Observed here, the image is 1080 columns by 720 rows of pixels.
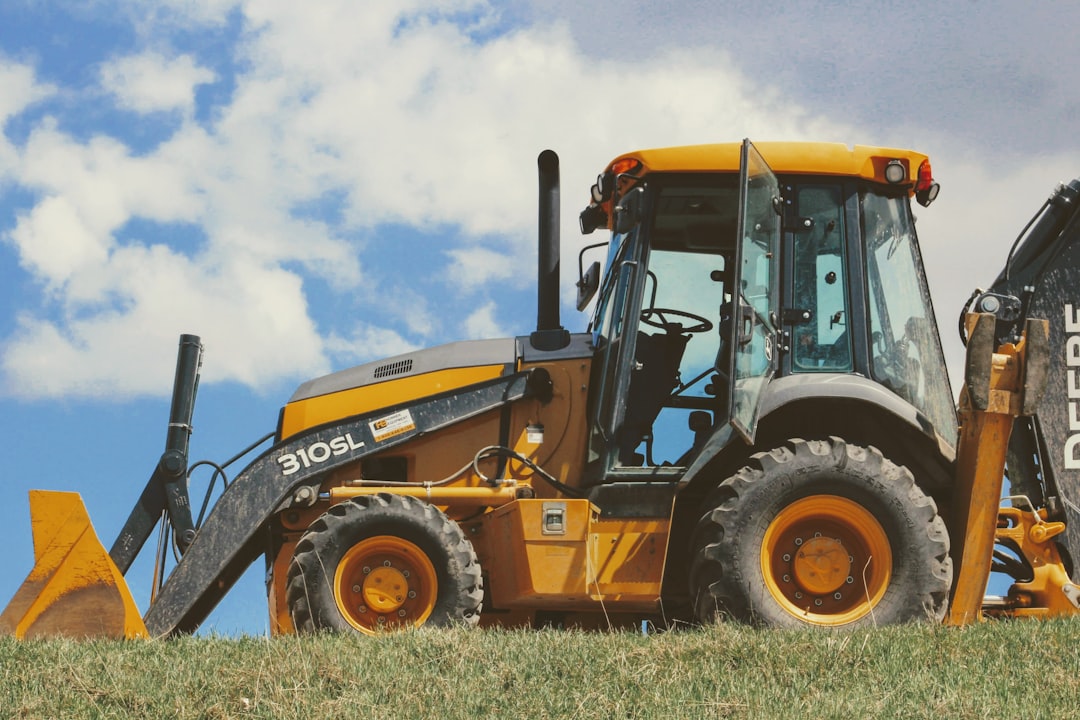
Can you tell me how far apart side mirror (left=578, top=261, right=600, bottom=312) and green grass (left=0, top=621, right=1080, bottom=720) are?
2578 millimetres

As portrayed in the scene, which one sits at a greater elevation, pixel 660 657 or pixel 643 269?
→ pixel 643 269

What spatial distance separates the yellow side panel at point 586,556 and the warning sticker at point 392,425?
1.10m

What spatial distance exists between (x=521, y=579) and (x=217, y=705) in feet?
7.42

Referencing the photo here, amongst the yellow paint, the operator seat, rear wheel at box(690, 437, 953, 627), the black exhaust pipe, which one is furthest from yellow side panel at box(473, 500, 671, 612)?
the yellow paint

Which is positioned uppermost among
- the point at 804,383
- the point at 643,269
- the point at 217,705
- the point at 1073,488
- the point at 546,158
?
the point at 546,158

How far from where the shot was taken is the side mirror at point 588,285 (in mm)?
8633

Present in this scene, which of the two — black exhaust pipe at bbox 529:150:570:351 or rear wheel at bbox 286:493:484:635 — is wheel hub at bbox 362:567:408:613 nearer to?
rear wheel at bbox 286:493:484:635

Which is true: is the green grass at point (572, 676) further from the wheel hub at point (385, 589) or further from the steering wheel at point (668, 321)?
the steering wheel at point (668, 321)

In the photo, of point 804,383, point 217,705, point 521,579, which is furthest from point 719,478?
point 217,705

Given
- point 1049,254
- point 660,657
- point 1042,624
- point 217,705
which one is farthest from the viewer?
point 1049,254

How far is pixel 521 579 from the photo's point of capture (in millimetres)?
7578

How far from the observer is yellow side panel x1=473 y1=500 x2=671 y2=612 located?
746 centimetres

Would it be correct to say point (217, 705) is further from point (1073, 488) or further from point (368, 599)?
point (1073, 488)

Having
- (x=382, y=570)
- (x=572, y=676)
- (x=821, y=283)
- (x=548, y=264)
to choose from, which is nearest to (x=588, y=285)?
(x=548, y=264)
